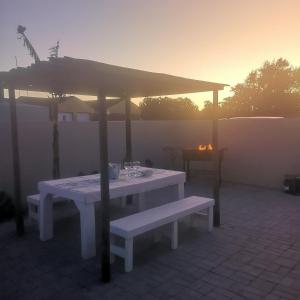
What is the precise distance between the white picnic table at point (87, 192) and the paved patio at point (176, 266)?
21 cm

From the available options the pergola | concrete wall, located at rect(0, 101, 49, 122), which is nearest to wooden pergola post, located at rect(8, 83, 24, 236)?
the pergola

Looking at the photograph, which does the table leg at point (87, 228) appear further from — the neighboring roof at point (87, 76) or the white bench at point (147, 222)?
the neighboring roof at point (87, 76)

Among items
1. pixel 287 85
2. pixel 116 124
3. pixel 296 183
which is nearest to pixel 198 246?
pixel 296 183

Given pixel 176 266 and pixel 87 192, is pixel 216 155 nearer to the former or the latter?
pixel 176 266

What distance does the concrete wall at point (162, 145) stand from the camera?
6.17m

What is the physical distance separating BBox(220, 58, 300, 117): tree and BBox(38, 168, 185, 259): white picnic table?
74.9 ft

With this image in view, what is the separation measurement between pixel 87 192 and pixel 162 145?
19.6ft

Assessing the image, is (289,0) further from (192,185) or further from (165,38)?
(192,185)

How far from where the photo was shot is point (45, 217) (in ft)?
14.2

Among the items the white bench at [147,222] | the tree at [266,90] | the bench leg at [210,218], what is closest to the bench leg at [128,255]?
the white bench at [147,222]

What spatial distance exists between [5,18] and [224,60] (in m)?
5.38

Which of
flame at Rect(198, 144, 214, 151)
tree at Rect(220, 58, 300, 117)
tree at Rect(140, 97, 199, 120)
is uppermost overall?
tree at Rect(220, 58, 300, 117)

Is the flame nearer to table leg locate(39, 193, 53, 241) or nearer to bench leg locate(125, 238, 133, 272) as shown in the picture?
table leg locate(39, 193, 53, 241)

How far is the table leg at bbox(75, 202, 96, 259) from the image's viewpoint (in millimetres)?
3693
